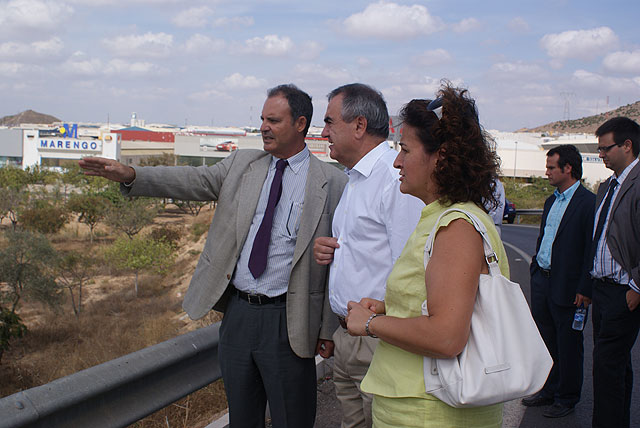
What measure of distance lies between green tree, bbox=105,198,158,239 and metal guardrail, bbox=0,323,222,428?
5260 centimetres

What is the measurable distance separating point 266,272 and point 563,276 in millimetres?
2705

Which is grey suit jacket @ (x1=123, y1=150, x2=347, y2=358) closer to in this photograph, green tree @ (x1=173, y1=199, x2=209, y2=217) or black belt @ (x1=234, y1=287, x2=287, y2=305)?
black belt @ (x1=234, y1=287, x2=287, y2=305)

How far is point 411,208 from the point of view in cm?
279

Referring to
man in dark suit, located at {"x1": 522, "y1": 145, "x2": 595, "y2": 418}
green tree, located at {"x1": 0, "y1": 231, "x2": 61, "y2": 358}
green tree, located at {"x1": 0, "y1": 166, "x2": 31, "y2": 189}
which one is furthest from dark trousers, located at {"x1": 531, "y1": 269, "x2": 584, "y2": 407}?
green tree, located at {"x1": 0, "y1": 166, "x2": 31, "y2": 189}

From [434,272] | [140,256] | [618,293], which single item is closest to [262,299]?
[434,272]

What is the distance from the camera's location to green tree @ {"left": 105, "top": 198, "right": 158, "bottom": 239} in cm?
5394

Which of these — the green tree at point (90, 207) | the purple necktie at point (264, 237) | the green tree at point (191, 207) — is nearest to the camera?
the purple necktie at point (264, 237)

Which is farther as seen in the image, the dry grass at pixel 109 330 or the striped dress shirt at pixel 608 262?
the dry grass at pixel 109 330

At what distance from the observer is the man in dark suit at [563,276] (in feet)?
15.1

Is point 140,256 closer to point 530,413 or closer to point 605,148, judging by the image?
point 530,413

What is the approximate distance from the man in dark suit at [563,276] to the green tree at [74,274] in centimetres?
3595

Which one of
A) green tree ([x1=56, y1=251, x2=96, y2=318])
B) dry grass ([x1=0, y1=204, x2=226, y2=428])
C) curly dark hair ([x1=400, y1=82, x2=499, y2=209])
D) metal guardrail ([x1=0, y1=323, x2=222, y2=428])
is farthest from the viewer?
green tree ([x1=56, y1=251, x2=96, y2=318])

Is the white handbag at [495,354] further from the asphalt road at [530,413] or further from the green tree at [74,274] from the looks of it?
the green tree at [74,274]

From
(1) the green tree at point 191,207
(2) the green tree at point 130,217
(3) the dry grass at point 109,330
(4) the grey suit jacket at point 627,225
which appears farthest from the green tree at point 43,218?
(4) the grey suit jacket at point 627,225
